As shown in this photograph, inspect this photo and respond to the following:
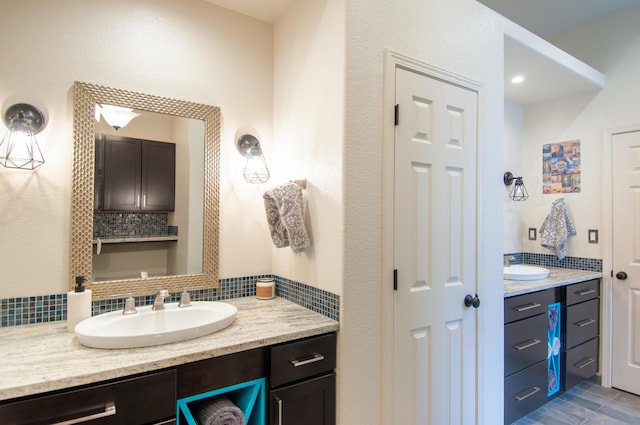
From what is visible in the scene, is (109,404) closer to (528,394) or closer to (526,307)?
(526,307)

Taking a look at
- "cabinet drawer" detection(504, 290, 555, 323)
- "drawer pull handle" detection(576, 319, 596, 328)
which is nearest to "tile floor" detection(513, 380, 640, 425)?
"drawer pull handle" detection(576, 319, 596, 328)

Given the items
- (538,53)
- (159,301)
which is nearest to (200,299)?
(159,301)

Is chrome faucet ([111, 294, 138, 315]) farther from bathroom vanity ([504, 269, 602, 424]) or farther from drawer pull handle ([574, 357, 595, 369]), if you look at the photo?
drawer pull handle ([574, 357, 595, 369])

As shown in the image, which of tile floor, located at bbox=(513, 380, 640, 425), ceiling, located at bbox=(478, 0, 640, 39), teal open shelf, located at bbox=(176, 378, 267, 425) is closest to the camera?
teal open shelf, located at bbox=(176, 378, 267, 425)

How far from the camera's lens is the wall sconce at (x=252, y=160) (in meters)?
2.02

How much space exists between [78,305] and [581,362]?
3580 millimetres

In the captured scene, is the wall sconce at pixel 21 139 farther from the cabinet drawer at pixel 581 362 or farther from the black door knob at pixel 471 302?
the cabinet drawer at pixel 581 362

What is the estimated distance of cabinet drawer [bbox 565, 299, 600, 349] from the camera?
272cm

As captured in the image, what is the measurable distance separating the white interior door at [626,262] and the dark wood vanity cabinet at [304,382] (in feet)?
9.29

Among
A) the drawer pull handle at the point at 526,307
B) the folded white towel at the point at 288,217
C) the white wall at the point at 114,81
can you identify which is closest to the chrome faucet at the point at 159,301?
the white wall at the point at 114,81

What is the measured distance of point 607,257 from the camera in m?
2.95

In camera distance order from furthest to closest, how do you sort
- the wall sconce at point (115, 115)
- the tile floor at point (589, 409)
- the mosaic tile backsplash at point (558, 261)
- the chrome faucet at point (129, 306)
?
the mosaic tile backsplash at point (558, 261) < the tile floor at point (589, 409) < the wall sconce at point (115, 115) < the chrome faucet at point (129, 306)

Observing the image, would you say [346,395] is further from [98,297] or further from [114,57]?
[114,57]

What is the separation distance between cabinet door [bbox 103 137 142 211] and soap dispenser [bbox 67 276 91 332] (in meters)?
0.40
